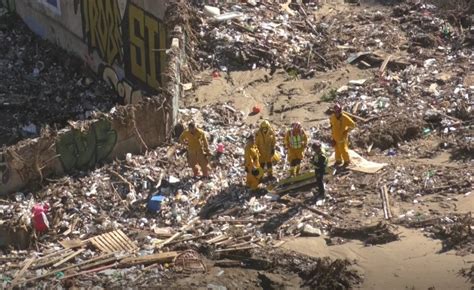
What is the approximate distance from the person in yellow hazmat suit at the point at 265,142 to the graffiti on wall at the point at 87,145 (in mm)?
2849

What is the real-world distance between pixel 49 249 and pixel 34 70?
869cm

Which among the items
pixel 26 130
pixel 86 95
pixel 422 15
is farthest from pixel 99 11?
pixel 422 15

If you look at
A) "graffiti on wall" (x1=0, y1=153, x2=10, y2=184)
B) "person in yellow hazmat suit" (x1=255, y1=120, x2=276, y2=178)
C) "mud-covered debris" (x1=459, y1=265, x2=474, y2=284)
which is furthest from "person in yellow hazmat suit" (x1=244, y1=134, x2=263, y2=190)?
"graffiti on wall" (x1=0, y1=153, x2=10, y2=184)

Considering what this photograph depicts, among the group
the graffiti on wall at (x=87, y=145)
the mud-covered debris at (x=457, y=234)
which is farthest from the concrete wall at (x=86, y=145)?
the mud-covered debris at (x=457, y=234)

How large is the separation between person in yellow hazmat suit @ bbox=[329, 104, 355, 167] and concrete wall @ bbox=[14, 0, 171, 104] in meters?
4.43

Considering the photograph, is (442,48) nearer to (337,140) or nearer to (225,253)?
(337,140)

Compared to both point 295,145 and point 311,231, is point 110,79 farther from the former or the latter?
point 311,231

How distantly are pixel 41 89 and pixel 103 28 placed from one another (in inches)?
82.5

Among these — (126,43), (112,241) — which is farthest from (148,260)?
(126,43)

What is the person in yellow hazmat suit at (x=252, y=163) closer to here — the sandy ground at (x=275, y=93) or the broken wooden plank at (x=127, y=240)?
the broken wooden plank at (x=127, y=240)

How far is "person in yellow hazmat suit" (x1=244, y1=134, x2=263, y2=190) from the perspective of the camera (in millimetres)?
15297

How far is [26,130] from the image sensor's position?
66.1 ft

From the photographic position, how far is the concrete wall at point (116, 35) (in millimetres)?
19500

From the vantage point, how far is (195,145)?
15.7m
